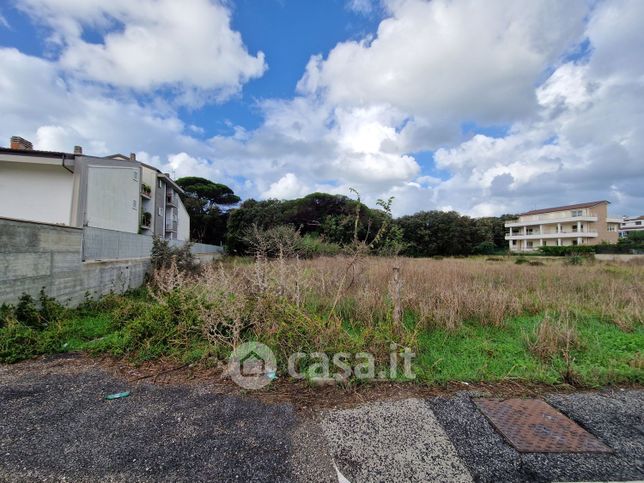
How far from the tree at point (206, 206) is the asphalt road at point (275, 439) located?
30.4m

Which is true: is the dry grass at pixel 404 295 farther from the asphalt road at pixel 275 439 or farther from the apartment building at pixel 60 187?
the apartment building at pixel 60 187

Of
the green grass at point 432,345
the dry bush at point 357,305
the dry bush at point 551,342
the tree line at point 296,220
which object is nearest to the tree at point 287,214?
the tree line at point 296,220

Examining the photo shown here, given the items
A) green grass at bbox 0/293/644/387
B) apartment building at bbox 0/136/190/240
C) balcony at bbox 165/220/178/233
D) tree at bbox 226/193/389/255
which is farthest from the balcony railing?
green grass at bbox 0/293/644/387

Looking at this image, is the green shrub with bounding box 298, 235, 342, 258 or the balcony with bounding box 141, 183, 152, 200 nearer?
the green shrub with bounding box 298, 235, 342, 258

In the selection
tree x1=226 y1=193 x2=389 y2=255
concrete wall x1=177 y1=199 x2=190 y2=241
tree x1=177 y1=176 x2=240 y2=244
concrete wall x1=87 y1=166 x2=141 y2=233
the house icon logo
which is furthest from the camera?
tree x1=177 y1=176 x2=240 y2=244

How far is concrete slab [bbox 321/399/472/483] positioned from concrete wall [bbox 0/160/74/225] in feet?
42.9

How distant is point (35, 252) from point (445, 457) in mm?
6376

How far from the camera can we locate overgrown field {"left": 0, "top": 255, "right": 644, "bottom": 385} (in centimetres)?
315

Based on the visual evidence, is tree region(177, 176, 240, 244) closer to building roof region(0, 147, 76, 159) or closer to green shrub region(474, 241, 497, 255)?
building roof region(0, 147, 76, 159)

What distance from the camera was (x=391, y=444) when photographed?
200 cm

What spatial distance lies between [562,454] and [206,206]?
3481 centimetres

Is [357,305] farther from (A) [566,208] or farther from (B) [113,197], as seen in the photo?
(A) [566,208]

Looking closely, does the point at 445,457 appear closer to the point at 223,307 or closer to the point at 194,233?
the point at 223,307

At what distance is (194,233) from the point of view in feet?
105
